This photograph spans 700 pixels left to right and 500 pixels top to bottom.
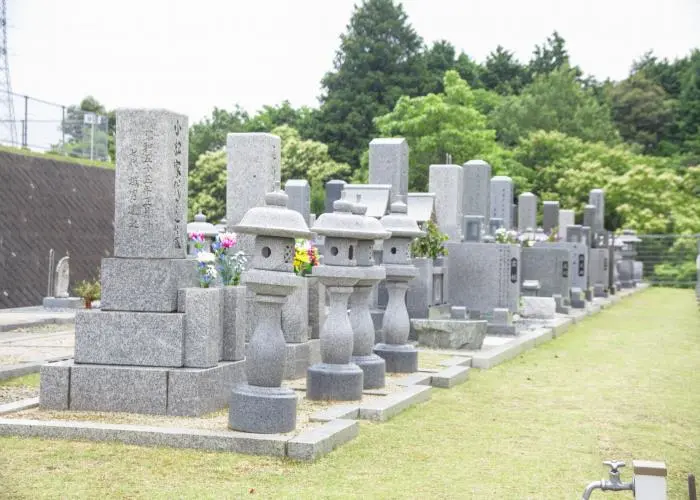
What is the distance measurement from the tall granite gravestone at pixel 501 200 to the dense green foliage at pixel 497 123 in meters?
13.2

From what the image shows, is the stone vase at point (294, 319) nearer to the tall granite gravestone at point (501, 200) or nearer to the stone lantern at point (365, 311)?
the stone lantern at point (365, 311)

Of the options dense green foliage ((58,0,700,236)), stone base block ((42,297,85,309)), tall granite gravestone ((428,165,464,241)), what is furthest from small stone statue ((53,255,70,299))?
dense green foliage ((58,0,700,236))

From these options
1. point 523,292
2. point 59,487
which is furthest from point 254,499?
point 523,292

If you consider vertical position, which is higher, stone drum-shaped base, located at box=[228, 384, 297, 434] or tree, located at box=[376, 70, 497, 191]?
tree, located at box=[376, 70, 497, 191]

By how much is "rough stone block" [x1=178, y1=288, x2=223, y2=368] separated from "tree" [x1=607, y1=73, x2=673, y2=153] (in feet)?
161

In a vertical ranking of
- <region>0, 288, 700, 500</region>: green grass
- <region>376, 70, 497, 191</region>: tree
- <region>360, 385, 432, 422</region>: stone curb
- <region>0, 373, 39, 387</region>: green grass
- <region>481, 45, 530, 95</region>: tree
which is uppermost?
<region>481, 45, 530, 95</region>: tree

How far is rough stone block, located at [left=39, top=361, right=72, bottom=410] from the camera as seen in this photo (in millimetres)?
8211

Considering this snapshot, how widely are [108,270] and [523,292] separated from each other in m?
14.3

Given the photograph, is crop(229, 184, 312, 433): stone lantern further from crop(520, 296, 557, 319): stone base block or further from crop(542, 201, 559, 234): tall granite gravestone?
crop(542, 201, 559, 234): tall granite gravestone

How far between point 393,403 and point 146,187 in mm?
2844

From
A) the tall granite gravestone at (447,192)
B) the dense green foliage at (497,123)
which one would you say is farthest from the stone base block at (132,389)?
the dense green foliage at (497,123)

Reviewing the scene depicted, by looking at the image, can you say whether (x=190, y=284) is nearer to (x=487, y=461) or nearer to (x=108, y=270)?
(x=108, y=270)

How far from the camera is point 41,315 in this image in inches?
702

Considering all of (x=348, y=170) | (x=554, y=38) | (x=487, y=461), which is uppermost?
(x=554, y=38)
